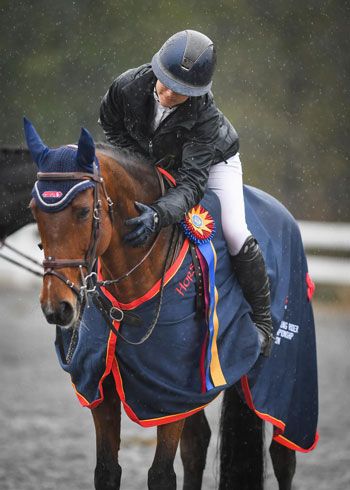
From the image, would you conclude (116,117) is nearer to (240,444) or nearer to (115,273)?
(115,273)

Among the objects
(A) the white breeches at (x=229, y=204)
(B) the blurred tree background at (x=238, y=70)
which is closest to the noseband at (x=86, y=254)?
(A) the white breeches at (x=229, y=204)

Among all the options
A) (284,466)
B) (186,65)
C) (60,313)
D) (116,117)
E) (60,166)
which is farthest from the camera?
(284,466)

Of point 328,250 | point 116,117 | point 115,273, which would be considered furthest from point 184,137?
point 328,250

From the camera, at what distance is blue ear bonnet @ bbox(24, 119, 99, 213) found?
12.6ft

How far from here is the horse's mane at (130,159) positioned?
4.29 metres

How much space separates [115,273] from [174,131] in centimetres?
70

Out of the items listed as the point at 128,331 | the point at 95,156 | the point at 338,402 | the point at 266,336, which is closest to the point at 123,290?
the point at 128,331

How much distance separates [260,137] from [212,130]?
10.7 metres

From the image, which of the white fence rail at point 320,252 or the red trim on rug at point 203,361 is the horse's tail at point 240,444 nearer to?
the red trim on rug at point 203,361

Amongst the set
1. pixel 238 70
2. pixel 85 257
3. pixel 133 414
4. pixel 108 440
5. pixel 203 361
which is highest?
pixel 85 257

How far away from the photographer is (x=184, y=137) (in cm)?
447

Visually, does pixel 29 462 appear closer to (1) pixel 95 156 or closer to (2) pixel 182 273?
→ (2) pixel 182 273

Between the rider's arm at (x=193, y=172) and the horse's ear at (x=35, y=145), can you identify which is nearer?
the horse's ear at (x=35, y=145)

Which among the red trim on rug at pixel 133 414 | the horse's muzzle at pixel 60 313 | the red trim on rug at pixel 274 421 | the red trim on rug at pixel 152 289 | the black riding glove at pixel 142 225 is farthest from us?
the red trim on rug at pixel 274 421
